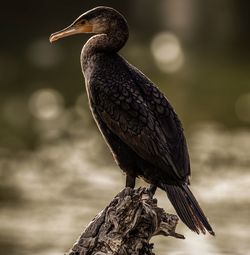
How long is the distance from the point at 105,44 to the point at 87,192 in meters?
4.46

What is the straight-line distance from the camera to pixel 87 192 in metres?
10.4

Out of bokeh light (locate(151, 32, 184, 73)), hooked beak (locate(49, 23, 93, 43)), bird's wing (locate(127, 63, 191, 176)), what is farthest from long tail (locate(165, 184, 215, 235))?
bokeh light (locate(151, 32, 184, 73))

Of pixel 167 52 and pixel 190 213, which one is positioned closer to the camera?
pixel 190 213

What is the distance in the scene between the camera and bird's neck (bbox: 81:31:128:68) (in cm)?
608

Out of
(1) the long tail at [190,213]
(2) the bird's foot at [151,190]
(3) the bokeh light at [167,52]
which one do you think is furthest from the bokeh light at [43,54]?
(1) the long tail at [190,213]

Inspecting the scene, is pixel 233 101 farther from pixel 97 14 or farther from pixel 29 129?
pixel 97 14

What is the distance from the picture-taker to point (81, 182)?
10789mm

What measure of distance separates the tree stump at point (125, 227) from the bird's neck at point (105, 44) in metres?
0.91

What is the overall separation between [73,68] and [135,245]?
10666 millimetres

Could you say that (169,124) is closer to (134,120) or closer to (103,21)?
(134,120)

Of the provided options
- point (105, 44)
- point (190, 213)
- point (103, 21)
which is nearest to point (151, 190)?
point (190, 213)

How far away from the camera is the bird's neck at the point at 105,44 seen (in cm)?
608

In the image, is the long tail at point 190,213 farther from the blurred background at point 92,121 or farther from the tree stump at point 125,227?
the blurred background at point 92,121

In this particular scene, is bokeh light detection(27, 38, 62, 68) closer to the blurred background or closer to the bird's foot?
the blurred background
